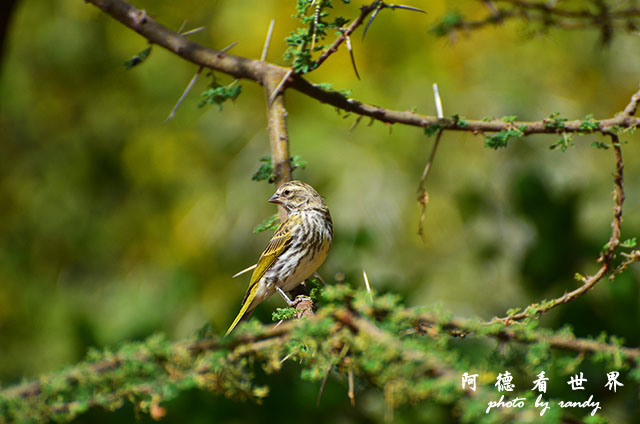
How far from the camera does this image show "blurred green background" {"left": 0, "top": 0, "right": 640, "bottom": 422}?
329 inches

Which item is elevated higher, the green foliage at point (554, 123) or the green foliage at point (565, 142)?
the green foliage at point (554, 123)

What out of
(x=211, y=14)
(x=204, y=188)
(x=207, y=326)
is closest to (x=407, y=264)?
(x=204, y=188)

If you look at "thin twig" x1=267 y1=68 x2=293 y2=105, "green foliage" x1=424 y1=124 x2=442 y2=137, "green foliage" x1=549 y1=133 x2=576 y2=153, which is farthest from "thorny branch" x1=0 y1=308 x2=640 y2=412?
"thin twig" x1=267 y1=68 x2=293 y2=105

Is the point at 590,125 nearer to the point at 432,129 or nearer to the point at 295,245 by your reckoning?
the point at 432,129

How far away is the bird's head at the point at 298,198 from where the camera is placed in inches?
157

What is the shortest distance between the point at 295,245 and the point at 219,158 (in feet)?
23.6

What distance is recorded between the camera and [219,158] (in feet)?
36.4

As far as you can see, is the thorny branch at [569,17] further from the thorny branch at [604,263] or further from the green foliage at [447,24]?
the thorny branch at [604,263]

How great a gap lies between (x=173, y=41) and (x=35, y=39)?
911cm

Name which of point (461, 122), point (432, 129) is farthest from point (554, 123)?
point (432, 129)

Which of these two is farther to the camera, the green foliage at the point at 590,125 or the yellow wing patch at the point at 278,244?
the yellow wing patch at the point at 278,244

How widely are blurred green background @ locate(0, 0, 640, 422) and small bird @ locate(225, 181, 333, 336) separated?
115 inches

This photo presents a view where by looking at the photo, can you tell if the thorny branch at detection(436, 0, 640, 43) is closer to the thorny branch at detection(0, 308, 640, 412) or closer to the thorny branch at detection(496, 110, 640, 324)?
the thorny branch at detection(496, 110, 640, 324)

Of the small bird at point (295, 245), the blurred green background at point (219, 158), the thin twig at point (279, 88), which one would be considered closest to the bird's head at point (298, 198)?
the small bird at point (295, 245)
